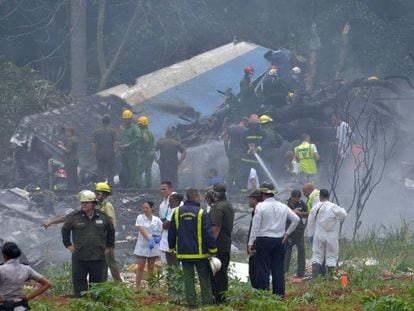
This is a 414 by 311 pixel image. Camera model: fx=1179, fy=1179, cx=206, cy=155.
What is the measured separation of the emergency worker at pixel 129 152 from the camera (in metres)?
25.1

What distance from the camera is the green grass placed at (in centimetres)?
1286

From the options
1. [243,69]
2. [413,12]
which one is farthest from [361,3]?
[243,69]

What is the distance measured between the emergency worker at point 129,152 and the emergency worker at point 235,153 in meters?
2.02

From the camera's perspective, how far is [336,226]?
17312 mm

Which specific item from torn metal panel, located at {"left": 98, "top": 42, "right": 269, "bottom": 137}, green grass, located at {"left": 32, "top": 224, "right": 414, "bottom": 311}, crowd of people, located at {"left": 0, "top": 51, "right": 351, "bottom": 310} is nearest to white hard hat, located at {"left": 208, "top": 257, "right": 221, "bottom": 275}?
crowd of people, located at {"left": 0, "top": 51, "right": 351, "bottom": 310}

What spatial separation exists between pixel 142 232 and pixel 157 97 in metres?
13.4

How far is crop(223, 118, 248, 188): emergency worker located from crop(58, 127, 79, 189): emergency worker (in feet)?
11.0

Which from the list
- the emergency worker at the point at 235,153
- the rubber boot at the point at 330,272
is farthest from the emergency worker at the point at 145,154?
the rubber boot at the point at 330,272

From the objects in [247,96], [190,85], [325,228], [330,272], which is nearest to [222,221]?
[330,272]

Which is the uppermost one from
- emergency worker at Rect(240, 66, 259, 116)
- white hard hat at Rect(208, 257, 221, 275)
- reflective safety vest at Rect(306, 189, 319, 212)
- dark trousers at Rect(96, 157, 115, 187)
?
emergency worker at Rect(240, 66, 259, 116)

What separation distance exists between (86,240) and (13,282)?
3.12 m

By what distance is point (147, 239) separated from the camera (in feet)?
55.7

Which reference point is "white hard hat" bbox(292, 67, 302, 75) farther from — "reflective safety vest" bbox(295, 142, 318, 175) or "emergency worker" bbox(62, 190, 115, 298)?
"emergency worker" bbox(62, 190, 115, 298)

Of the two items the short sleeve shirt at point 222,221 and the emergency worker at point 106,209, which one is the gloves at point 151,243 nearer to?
the emergency worker at point 106,209
